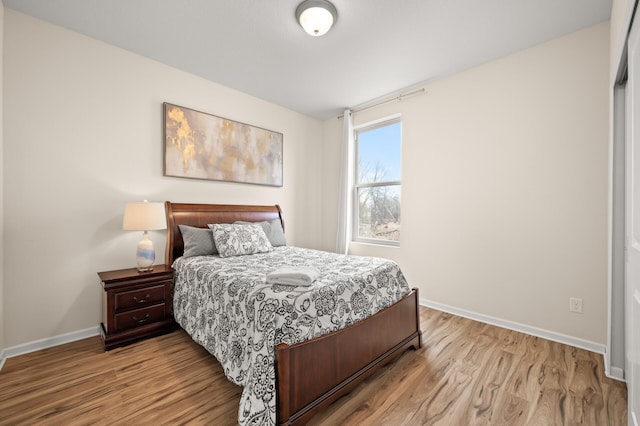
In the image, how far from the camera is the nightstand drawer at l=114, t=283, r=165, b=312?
88.1 inches

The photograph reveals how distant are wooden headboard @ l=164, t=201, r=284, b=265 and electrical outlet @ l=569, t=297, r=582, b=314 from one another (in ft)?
10.7

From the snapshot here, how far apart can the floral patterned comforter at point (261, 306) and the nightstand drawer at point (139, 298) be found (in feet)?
0.46

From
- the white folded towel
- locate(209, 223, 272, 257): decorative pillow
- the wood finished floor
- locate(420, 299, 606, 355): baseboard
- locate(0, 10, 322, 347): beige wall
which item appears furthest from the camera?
locate(209, 223, 272, 257): decorative pillow

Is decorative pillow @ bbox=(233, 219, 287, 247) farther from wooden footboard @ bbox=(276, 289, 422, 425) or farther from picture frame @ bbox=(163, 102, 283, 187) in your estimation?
wooden footboard @ bbox=(276, 289, 422, 425)

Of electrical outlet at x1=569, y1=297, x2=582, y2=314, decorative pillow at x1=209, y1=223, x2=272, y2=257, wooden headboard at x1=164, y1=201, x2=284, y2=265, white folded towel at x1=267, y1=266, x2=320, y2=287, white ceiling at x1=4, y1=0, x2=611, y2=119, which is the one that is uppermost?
white ceiling at x1=4, y1=0, x2=611, y2=119

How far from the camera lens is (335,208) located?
4375mm

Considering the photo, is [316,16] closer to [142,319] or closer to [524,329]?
[142,319]

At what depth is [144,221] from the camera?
7.74ft

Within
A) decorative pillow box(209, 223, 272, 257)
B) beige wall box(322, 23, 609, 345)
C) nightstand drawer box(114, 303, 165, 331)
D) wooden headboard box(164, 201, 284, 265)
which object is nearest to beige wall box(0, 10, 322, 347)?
wooden headboard box(164, 201, 284, 265)

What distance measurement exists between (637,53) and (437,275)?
2452mm

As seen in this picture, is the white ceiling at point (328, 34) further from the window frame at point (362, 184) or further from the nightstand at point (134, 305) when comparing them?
the nightstand at point (134, 305)

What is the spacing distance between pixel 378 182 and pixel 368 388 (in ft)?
8.88

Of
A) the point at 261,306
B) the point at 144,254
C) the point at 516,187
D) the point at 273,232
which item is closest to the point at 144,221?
the point at 144,254

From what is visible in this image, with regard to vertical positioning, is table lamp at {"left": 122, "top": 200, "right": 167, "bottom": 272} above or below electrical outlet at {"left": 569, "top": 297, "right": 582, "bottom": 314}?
above
